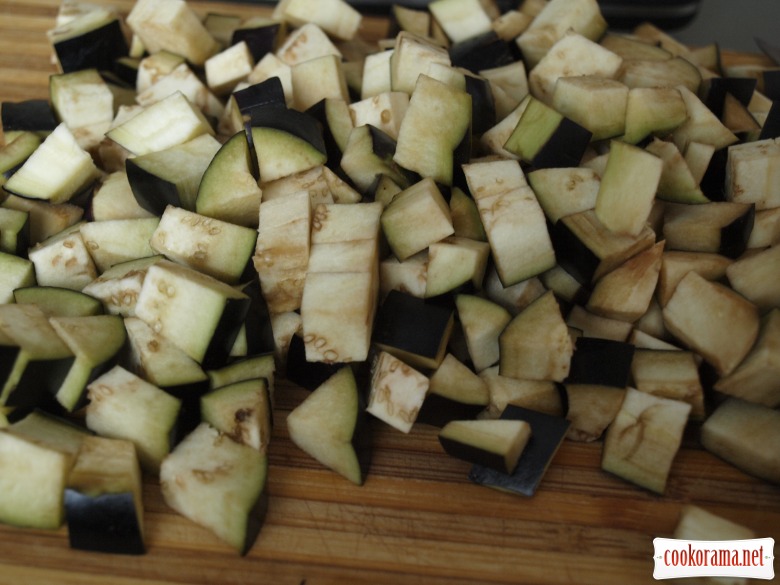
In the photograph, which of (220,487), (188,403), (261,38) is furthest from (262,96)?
(220,487)

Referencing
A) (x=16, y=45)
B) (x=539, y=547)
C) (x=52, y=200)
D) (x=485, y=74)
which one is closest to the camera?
(x=539, y=547)

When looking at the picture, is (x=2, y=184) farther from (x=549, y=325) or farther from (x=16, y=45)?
A: (x=549, y=325)

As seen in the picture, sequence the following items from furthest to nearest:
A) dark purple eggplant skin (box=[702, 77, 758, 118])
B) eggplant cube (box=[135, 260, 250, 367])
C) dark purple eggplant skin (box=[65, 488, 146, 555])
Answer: dark purple eggplant skin (box=[702, 77, 758, 118]) → eggplant cube (box=[135, 260, 250, 367]) → dark purple eggplant skin (box=[65, 488, 146, 555])

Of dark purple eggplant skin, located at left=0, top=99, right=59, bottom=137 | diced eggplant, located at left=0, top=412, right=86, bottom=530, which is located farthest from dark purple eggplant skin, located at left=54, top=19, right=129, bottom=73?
diced eggplant, located at left=0, top=412, right=86, bottom=530

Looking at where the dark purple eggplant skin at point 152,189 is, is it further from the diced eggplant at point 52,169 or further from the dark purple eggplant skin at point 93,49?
the dark purple eggplant skin at point 93,49

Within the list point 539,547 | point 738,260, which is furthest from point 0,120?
point 738,260

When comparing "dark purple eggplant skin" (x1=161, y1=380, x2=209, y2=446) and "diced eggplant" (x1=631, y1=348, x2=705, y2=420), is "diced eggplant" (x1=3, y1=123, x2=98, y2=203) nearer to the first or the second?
"dark purple eggplant skin" (x1=161, y1=380, x2=209, y2=446)

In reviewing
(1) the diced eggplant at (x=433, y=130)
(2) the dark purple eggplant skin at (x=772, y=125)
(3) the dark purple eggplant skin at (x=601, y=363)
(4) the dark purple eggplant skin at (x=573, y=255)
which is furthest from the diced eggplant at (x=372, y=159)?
(2) the dark purple eggplant skin at (x=772, y=125)
